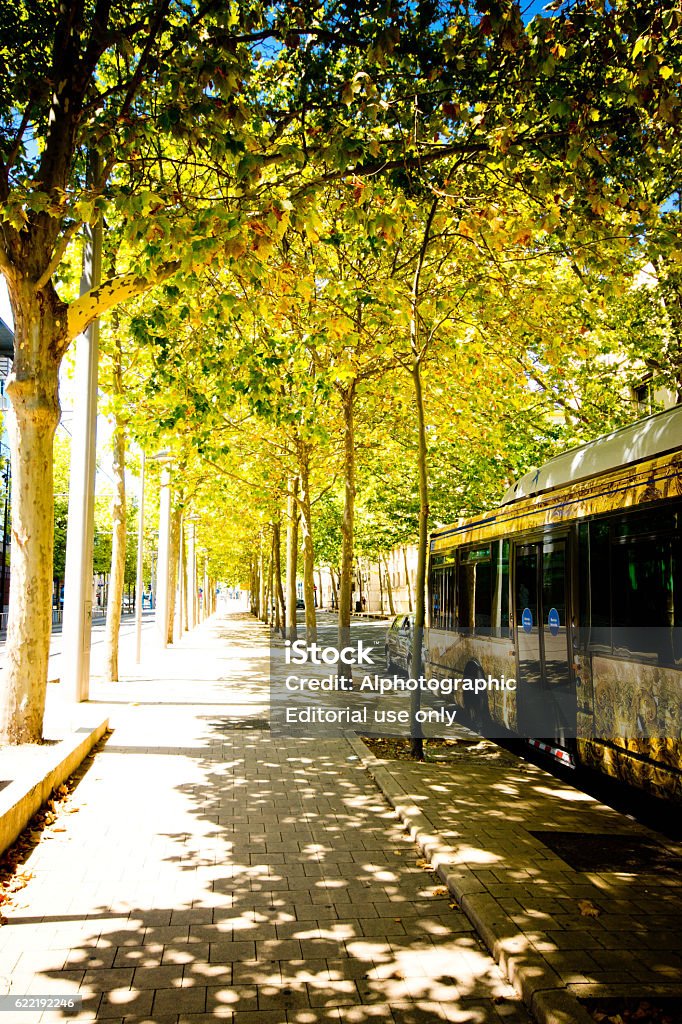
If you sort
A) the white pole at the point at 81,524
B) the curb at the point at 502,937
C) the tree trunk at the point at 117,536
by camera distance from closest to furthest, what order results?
the curb at the point at 502,937 < the white pole at the point at 81,524 < the tree trunk at the point at 117,536

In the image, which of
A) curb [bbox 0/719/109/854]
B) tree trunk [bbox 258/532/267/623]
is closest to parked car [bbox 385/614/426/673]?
curb [bbox 0/719/109/854]

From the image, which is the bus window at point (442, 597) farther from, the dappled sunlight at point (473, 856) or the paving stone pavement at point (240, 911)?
the dappled sunlight at point (473, 856)

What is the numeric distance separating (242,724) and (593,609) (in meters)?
5.94

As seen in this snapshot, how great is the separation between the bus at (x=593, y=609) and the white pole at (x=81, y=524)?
5.56 meters

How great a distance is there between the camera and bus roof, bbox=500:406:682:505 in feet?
20.8

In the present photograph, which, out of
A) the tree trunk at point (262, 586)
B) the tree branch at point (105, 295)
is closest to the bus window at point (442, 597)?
the tree branch at point (105, 295)

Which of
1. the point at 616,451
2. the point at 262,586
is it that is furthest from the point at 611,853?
A: the point at 262,586

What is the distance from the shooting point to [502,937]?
4.14m

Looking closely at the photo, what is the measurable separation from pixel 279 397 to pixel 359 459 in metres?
4.78

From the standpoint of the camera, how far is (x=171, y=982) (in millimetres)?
3781

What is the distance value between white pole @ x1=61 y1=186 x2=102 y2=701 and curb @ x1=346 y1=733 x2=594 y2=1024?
631cm

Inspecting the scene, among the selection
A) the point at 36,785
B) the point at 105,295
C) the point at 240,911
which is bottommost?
the point at 240,911

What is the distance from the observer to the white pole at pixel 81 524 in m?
11.2

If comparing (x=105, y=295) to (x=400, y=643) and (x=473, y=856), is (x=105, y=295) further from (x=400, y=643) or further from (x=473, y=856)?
(x=400, y=643)
